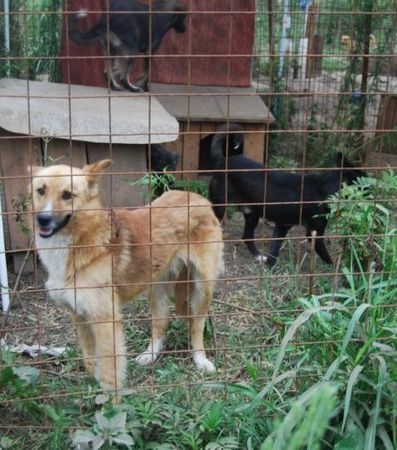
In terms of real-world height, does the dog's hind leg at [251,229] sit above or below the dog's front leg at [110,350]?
below

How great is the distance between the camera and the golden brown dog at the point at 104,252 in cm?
382

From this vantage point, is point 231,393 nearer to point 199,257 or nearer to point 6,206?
point 199,257

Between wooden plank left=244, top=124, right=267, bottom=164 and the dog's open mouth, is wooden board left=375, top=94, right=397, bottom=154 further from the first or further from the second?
the dog's open mouth

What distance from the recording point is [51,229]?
12.5 feet

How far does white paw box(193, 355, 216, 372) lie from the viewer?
14.6 ft

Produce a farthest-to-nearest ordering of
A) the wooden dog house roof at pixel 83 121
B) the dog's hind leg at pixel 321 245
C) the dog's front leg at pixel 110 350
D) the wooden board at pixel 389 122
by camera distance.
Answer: the wooden board at pixel 389 122, the dog's hind leg at pixel 321 245, the wooden dog house roof at pixel 83 121, the dog's front leg at pixel 110 350

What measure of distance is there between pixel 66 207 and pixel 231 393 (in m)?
1.31

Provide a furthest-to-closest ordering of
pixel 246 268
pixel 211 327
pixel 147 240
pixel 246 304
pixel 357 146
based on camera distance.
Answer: pixel 357 146, pixel 246 268, pixel 246 304, pixel 211 327, pixel 147 240

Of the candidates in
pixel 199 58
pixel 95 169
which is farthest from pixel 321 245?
pixel 199 58

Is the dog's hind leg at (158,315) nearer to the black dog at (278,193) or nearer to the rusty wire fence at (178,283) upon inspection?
the rusty wire fence at (178,283)

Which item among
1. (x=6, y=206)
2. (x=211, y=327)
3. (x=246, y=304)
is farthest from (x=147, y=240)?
(x=6, y=206)

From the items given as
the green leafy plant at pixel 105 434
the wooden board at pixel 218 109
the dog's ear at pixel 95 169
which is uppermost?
the dog's ear at pixel 95 169

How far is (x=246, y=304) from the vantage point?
5.28 meters

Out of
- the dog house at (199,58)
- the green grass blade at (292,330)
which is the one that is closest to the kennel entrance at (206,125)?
the dog house at (199,58)
